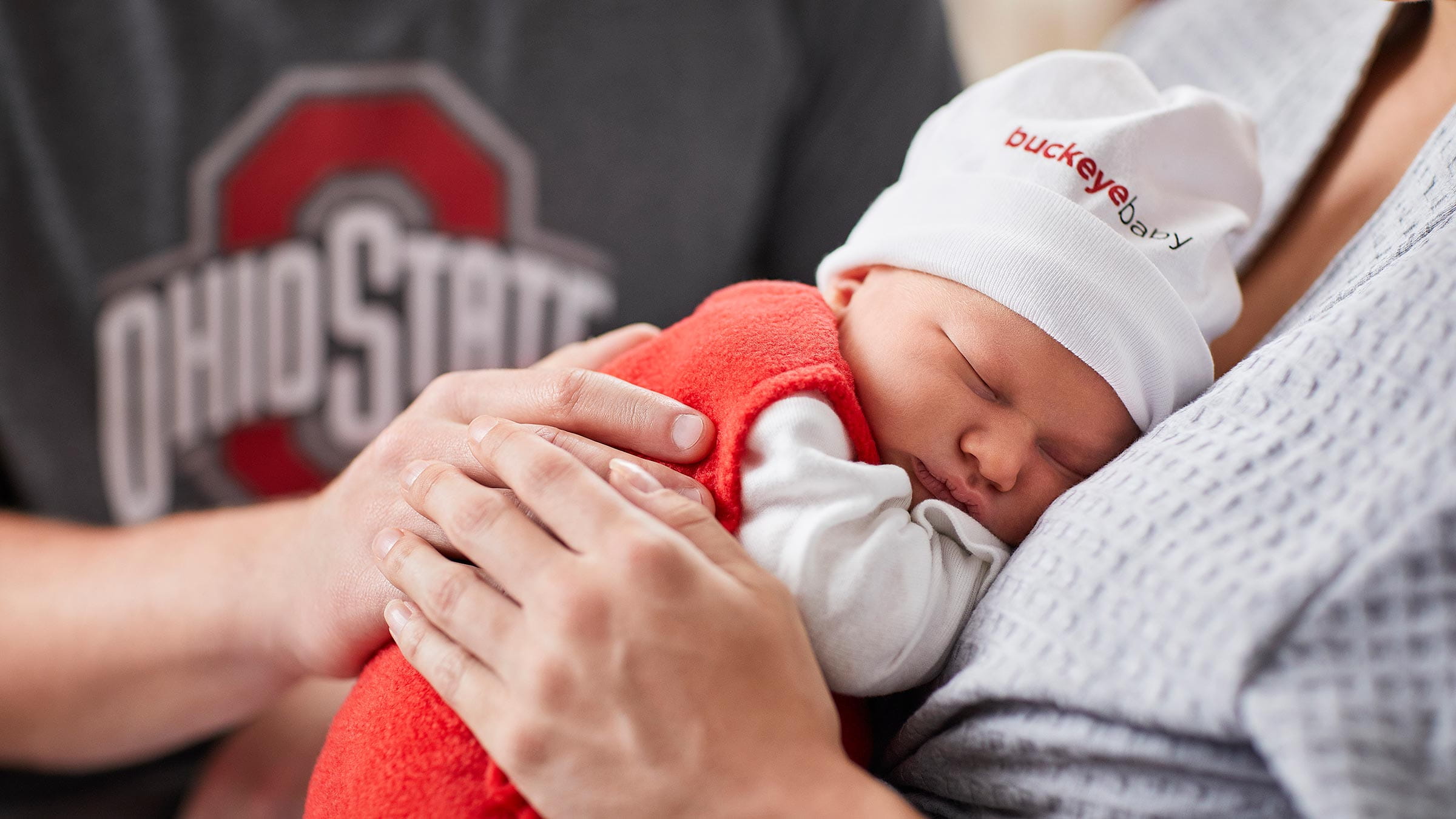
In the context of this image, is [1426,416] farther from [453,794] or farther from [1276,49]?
[1276,49]

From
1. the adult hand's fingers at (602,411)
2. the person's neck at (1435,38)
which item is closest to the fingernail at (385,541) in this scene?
the adult hand's fingers at (602,411)

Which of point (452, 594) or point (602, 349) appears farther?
point (602, 349)

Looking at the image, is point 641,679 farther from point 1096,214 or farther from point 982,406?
point 1096,214

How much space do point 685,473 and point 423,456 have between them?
199 millimetres

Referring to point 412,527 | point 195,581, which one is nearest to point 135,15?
point 195,581

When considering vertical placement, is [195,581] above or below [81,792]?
above

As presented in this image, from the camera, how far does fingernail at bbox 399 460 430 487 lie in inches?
24.2

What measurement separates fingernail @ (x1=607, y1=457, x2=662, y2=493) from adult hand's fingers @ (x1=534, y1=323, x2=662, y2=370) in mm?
204

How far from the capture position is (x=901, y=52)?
123 cm

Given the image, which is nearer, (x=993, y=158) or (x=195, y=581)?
(x=993, y=158)

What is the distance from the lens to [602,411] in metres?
0.62

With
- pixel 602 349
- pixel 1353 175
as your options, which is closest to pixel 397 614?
pixel 602 349

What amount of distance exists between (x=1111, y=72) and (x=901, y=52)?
531mm

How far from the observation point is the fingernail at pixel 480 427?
1.96ft
